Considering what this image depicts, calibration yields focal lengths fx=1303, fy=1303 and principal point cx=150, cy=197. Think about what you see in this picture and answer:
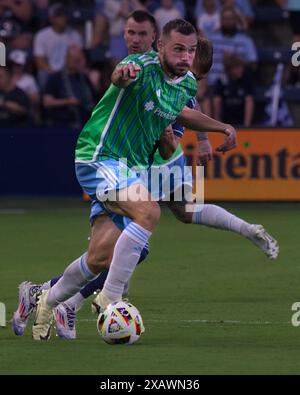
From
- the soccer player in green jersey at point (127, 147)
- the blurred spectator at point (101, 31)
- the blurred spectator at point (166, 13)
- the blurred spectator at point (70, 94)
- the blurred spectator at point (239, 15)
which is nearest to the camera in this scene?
the soccer player in green jersey at point (127, 147)

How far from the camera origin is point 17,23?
66.0 ft

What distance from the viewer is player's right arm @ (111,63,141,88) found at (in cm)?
764

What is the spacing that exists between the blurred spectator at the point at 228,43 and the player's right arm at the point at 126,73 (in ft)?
37.0

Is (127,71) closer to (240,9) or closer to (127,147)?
(127,147)

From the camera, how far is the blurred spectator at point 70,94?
62.1ft

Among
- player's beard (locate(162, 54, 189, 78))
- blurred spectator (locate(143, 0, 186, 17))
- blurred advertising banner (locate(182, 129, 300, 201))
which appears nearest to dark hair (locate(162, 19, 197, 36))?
player's beard (locate(162, 54, 189, 78))

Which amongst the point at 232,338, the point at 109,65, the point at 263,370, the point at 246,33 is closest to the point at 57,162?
the point at 109,65

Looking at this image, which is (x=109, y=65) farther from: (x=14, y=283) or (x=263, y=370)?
(x=263, y=370)

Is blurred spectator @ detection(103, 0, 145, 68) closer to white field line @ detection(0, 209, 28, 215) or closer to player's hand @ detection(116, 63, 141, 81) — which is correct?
white field line @ detection(0, 209, 28, 215)

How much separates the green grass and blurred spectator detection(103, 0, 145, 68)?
11.6 ft

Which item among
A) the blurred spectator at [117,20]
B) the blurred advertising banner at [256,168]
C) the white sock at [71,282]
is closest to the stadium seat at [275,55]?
the blurred spectator at [117,20]

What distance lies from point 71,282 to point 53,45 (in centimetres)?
1182

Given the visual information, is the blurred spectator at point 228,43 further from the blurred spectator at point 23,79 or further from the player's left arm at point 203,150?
the player's left arm at point 203,150

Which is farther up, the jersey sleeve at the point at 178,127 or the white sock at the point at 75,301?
the jersey sleeve at the point at 178,127
